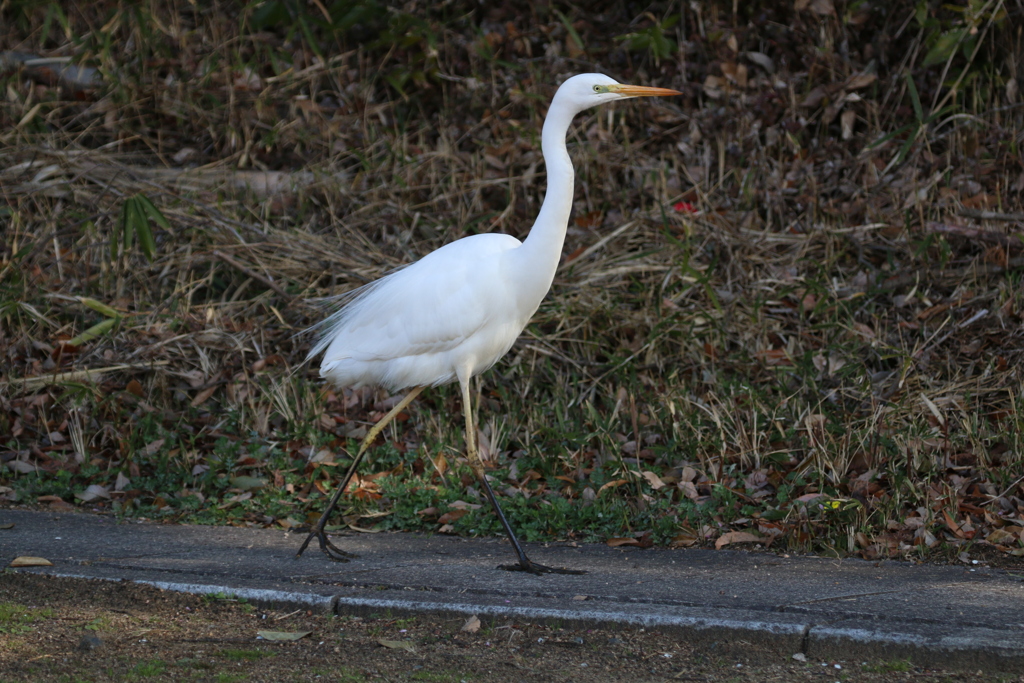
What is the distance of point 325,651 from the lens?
2.89m

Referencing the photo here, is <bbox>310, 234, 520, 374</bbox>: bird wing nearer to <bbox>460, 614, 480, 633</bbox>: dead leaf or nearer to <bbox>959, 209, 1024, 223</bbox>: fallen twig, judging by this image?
<bbox>460, 614, 480, 633</bbox>: dead leaf

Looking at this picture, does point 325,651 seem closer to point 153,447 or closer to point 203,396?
point 153,447

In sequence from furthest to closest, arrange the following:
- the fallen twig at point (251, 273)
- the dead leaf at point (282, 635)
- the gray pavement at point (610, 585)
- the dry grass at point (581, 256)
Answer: the fallen twig at point (251, 273)
the dry grass at point (581, 256)
the dead leaf at point (282, 635)
the gray pavement at point (610, 585)

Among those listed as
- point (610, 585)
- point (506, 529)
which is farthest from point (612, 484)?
point (610, 585)

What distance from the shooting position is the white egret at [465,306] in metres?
3.88

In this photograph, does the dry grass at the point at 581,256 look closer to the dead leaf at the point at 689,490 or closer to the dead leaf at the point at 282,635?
the dead leaf at the point at 689,490

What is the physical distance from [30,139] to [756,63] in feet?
17.2

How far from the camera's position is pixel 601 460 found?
4.61 m

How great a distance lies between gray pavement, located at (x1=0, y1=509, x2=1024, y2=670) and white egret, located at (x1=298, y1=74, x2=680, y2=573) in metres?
0.27

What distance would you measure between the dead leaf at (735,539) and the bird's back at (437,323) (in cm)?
116

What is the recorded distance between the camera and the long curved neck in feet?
12.7

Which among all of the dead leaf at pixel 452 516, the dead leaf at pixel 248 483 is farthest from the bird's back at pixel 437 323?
the dead leaf at pixel 248 483

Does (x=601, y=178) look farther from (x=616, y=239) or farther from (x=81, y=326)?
(x=81, y=326)

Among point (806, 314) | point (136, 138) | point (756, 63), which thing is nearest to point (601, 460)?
point (806, 314)
